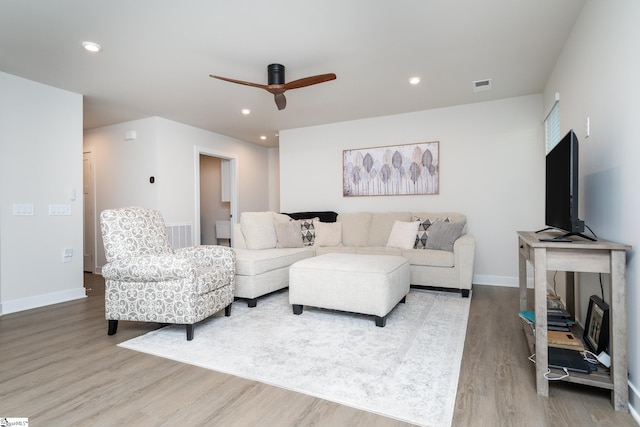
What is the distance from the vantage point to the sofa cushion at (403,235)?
4.21 meters

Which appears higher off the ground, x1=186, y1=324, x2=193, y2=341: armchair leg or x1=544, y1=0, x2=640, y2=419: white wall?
x1=544, y1=0, x2=640, y2=419: white wall

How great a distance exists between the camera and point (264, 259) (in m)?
3.47

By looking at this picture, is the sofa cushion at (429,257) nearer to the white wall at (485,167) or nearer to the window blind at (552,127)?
the white wall at (485,167)

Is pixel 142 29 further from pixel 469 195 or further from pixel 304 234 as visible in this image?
pixel 469 195

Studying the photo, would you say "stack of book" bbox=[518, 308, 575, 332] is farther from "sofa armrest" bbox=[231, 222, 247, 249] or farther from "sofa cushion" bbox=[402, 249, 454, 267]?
"sofa armrest" bbox=[231, 222, 247, 249]

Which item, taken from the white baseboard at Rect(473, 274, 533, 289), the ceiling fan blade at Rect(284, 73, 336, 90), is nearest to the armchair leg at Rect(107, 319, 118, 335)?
the ceiling fan blade at Rect(284, 73, 336, 90)

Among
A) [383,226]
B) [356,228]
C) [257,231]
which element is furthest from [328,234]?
[257,231]

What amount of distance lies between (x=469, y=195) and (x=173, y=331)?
3.86 metres

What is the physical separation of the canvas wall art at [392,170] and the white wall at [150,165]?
251 centimetres

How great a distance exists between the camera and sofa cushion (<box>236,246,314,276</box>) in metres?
3.32

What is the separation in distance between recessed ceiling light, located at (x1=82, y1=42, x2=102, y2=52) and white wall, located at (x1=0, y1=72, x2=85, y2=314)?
1330mm

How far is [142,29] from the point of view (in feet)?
8.39

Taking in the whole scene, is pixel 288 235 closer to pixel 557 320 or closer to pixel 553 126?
pixel 557 320

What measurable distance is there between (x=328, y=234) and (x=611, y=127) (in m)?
3.35
